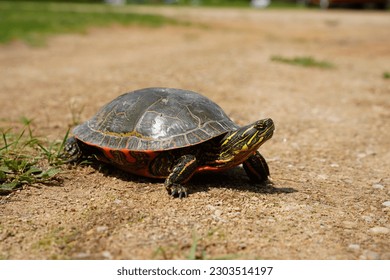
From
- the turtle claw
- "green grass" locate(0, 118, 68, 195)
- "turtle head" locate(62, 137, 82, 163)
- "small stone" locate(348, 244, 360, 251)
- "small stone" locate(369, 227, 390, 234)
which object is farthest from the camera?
"turtle head" locate(62, 137, 82, 163)

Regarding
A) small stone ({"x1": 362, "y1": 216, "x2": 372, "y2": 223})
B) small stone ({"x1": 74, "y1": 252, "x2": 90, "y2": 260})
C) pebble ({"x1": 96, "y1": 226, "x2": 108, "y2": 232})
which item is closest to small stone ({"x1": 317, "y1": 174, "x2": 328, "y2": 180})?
small stone ({"x1": 362, "y1": 216, "x2": 372, "y2": 223})

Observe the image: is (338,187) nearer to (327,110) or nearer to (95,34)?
(327,110)

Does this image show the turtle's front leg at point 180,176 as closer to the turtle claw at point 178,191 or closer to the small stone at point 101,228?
the turtle claw at point 178,191

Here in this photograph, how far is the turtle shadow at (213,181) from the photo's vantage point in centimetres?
362

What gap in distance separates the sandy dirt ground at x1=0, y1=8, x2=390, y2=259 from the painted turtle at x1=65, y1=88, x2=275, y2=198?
174 millimetres

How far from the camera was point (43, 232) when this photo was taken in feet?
9.21

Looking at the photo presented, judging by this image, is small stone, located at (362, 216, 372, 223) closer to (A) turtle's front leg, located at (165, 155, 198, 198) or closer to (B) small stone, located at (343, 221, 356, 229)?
(B) small stone, located at (343, 221, 356, 229)

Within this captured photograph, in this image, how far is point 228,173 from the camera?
4.08 metres

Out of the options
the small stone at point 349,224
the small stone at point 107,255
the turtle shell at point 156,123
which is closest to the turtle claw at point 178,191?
the turtle shell at point 156,123

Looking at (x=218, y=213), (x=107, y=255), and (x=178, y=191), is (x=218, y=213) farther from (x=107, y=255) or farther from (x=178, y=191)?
(x=107, y=255)

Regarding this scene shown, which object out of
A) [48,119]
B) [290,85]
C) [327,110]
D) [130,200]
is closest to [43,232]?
[130,200]

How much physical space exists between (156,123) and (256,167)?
955mm

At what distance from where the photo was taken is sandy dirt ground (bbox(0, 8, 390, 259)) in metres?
2.72

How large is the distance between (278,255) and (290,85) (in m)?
5.67
